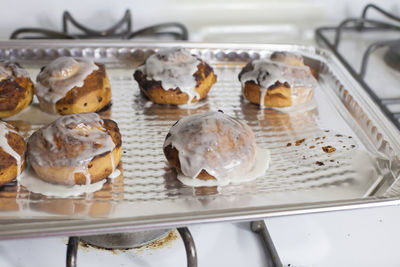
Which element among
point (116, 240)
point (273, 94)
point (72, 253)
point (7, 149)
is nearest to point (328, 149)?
point (273, 94)

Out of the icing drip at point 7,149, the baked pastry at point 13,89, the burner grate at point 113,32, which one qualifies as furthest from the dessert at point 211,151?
the burner grate at point 113,32

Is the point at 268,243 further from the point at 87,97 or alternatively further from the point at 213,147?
the point at 87,97

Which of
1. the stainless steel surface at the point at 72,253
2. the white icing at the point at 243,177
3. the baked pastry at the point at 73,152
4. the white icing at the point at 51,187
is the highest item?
the baked pastry at the point at 73,152

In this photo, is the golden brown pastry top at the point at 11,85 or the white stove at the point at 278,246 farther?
the golden brown pastry top at the point at 11,85

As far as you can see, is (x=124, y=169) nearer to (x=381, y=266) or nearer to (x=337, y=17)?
(x=381, y=266)

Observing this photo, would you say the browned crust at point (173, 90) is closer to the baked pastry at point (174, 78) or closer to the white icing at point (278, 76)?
the baked pastry at point (174, 78)

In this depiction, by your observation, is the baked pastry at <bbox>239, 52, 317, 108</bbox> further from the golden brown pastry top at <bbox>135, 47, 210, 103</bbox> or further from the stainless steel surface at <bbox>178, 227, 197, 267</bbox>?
the stainless steel surface at <bbox>178, 227, 197, 267</bbox>

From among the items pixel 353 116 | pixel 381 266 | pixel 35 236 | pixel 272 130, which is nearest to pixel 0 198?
pixel 35 236

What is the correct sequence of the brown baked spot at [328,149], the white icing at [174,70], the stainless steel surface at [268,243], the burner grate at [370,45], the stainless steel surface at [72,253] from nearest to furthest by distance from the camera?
the stainless steel surface at [72,253] → the stainless steel surface at [268,243] → the brown baked spot at [328,149] → the white icing at [174,70] → the burner grate at [370,45]
